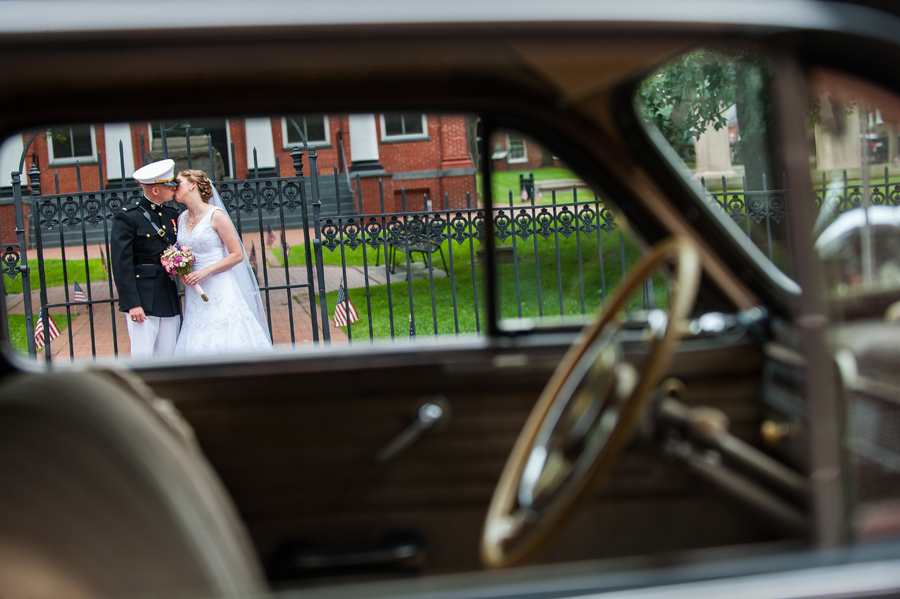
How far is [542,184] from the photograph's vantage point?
2361 millimetres

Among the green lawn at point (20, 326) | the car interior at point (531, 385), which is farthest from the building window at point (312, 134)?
the car interior at point (531, 385)

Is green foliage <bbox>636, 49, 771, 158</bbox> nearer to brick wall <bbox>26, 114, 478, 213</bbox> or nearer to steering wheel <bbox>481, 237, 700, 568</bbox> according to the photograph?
steering wheel <bbox>481, 237, 700, 568</bbox>

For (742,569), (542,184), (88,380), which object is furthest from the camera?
(542,184)

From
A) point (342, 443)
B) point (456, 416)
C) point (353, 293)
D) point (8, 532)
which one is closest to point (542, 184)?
point (456, 416)

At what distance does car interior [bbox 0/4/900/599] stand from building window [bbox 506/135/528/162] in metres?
0.05

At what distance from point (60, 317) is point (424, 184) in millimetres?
6386

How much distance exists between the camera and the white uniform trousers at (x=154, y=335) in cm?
527

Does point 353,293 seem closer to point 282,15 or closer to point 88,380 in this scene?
point 88,380

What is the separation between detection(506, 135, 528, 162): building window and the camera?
1.89 m

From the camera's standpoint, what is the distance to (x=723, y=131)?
79.6 inches

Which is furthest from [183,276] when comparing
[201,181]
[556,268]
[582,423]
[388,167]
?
[388,167]

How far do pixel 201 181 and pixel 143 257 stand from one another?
669 millimetres

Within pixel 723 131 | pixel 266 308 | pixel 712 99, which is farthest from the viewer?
pixel 266 308

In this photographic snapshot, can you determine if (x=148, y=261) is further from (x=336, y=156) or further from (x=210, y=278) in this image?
(x=336, y=156)
